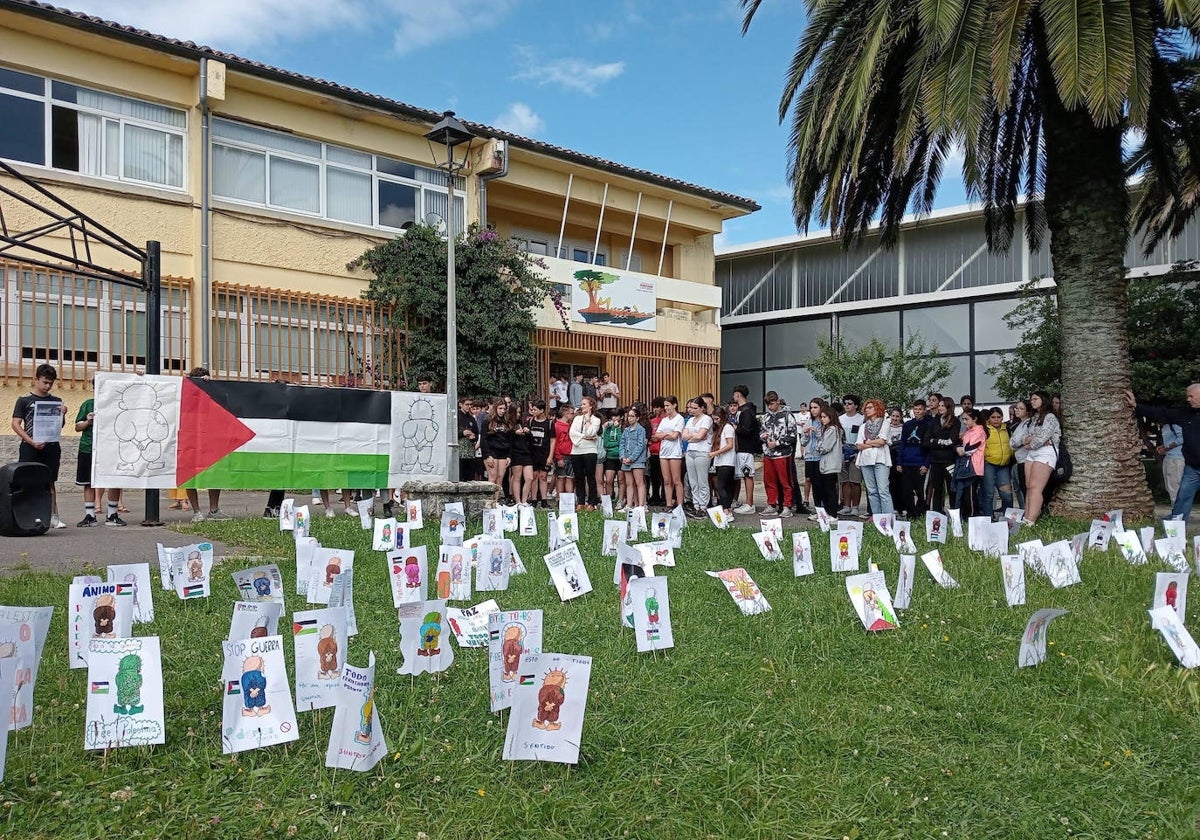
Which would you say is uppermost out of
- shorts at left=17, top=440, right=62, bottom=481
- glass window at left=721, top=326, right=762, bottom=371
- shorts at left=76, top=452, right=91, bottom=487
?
glass window at left=721, top=326, right=762, bottom=371

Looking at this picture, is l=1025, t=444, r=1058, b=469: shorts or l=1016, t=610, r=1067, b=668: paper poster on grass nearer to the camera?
l=1016, t=610, r=1067, b=668: paper poster on grass

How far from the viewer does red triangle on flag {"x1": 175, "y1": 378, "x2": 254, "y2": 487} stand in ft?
38.1

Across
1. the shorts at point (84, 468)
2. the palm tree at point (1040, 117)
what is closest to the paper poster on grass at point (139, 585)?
the shorts at point (84, 468)

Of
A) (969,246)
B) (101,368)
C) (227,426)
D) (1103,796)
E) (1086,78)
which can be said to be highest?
(969,246)

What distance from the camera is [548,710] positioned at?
3.54 m

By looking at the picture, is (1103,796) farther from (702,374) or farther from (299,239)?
(702,374)

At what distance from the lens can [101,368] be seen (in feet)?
53.4

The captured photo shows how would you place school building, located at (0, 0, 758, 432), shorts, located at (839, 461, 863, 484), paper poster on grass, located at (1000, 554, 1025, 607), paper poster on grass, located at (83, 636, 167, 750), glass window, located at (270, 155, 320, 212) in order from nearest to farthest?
paper poster on grass, located at (83, 636, 167, 750)
paper poster on grass, located at (1000, 554, 1025, 607)
shorts, located at (839, 461, 863, 484)
school building, located at (0, 0, 758, 432)
glass window, located at (270, 155, 320, 212)

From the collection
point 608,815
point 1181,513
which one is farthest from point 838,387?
point 608,815

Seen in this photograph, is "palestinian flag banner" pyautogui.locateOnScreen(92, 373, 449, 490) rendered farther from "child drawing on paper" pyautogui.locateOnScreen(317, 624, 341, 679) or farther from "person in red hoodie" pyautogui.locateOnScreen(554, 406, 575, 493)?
"child drawing on paper" pyautogui.locateOnScreen(317, 624, 341, 679)

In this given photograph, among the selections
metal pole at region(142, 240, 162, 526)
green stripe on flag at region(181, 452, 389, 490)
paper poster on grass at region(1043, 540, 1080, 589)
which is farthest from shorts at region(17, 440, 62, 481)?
paper poster on grass at region(1043, 540, 1080, 589)

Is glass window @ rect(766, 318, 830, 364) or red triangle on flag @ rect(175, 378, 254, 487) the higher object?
glass window @ rect(766, 318, 830, 364)

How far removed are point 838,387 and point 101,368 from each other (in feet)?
61.3

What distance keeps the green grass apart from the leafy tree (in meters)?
13.9
